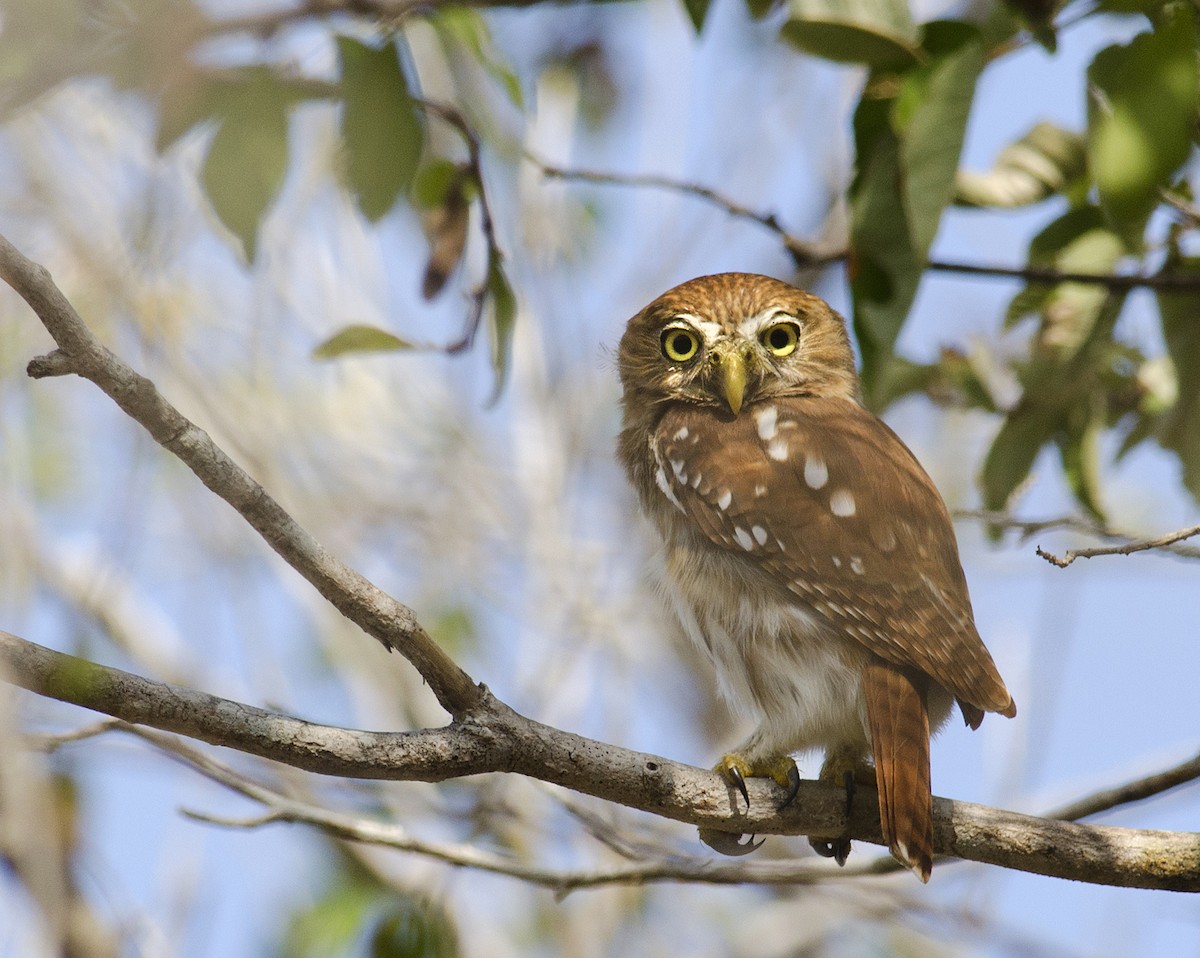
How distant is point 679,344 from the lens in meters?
3.96

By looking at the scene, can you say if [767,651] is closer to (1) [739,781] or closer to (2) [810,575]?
(2) [810,575]

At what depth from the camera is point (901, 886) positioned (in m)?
4.29

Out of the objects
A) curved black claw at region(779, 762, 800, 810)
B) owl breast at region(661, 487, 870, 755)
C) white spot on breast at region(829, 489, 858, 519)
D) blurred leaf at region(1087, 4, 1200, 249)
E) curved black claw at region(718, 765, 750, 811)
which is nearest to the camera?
blurred leaf at region(1087, 4, 1200, 249)

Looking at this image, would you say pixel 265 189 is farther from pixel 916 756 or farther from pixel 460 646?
pixel 460 646

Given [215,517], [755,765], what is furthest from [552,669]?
[755,765]

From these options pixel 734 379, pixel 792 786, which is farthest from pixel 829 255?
pixel 792 786

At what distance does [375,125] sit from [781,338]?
5.91ft

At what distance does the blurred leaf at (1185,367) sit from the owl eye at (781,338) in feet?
3.65

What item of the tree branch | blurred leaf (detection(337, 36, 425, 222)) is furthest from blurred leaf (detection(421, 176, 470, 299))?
the tree branch

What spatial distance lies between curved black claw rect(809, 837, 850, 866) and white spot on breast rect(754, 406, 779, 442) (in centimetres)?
104

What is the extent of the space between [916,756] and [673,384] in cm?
156

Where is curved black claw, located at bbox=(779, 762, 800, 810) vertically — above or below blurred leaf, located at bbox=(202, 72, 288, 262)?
below

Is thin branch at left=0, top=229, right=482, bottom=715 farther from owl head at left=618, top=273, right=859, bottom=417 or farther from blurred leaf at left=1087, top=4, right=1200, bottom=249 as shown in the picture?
owl head at left=618, top=273, right=859, bottom=417

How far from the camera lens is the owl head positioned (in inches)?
151
